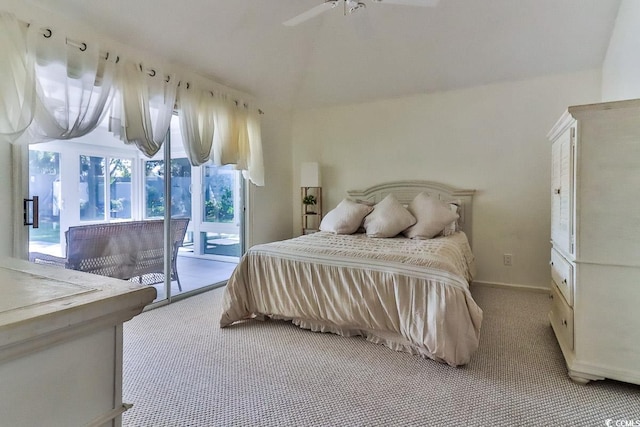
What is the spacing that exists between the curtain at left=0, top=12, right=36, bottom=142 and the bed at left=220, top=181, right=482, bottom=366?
1826 mm

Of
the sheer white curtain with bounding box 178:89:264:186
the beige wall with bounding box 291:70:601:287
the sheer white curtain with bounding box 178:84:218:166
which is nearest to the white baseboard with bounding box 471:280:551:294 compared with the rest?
the beige wall with bounding box 291:70:601:287

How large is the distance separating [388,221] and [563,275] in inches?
64.7

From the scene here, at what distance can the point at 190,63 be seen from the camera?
345 centimetres

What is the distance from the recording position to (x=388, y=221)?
3576mm

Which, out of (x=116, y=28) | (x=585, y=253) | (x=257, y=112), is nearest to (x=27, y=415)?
(x=585, y=253)

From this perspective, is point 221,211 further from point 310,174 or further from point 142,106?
point 142,106

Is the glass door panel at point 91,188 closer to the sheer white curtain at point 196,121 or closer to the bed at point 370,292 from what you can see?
the sheer white curtain at point 196,121

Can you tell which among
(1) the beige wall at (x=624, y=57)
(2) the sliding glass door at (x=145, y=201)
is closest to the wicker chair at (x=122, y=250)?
(2) the sliding glass door at (x=145, y=201)

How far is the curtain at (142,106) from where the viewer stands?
2.79m

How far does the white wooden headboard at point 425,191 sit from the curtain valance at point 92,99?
1.87 metres

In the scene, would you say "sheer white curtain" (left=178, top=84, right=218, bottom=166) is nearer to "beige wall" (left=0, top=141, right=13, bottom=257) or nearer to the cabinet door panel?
"beige wall" (left=0, top=141, right=13, bottom=257)

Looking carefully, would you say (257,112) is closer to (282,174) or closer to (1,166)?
(282,174)

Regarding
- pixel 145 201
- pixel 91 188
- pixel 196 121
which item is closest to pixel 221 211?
pixel 145 201

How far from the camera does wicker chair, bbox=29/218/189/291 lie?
9.45ft
